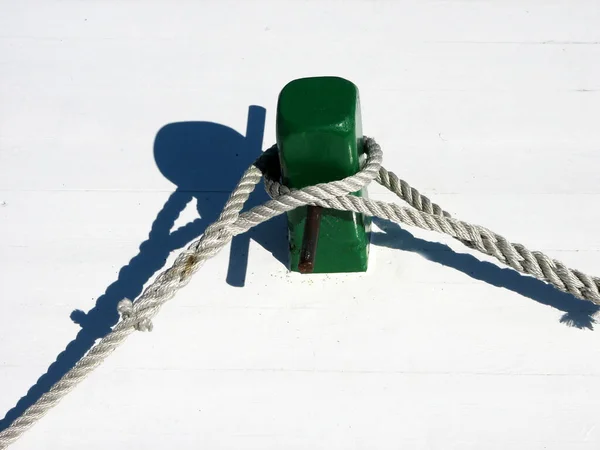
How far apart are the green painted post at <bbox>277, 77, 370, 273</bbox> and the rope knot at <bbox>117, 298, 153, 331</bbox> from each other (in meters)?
0.27

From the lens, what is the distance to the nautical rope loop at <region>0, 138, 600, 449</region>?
101cm

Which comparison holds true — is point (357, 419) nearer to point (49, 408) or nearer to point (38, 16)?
point (49, 408)

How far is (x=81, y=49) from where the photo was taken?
64.1 inches

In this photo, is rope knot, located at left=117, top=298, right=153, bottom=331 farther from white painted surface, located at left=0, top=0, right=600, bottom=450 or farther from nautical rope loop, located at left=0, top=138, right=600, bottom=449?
white painted surface, located at left=0, top=0, right=600, bottom=450

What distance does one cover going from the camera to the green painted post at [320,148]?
0.94 meters

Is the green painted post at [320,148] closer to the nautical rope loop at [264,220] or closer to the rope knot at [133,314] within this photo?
the nautical rope loop at [264,220]

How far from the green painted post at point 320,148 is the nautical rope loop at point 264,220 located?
3 centimetres

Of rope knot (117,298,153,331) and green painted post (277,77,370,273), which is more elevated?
green painted post (277,77,370,273)

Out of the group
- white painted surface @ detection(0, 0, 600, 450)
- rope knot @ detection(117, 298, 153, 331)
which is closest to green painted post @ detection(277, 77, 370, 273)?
white painted surface @ detection(0, 0, 600, 450)

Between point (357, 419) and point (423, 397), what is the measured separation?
12 cm

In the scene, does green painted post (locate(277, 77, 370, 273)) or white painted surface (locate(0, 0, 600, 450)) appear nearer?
green painted post (locate(277, 77, 370, 273))

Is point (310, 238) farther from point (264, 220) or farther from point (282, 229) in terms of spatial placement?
point (282, 229)

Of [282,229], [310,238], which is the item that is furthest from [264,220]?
[282,229]

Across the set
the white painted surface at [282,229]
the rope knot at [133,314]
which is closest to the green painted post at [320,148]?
the white painted surface at [282,229]
